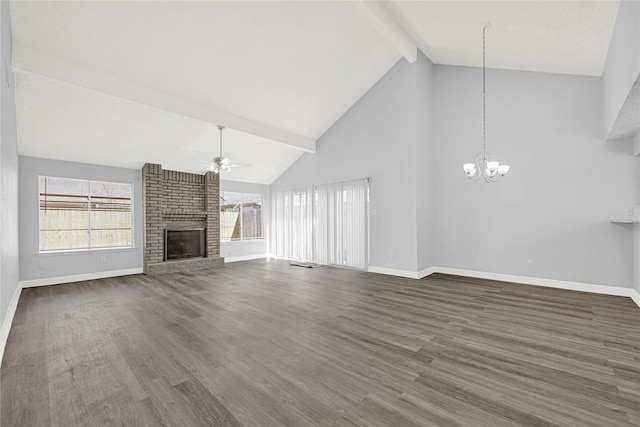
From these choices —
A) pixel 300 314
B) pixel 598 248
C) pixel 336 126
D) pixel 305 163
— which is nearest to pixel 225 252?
pixel 305 163

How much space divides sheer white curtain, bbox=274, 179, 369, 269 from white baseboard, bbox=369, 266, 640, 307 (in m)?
0.84

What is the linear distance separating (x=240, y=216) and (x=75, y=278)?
13.9 ft

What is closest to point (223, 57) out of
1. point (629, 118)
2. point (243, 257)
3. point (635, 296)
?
point (629, 118)

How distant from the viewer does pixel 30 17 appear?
3223 mm

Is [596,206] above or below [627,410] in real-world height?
above

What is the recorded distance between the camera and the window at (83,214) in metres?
5.78

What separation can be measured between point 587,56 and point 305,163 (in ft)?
19.6

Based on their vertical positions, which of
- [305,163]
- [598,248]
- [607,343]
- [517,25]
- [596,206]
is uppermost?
[517,25]

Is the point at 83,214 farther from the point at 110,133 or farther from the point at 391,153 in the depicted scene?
the point at 391,153

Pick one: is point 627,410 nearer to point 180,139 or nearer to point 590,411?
point 590,411

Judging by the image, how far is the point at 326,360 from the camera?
2.47m

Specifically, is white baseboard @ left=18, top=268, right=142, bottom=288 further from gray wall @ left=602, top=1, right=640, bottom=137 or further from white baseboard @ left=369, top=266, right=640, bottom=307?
gray wall @ left=602, top=1, right=640, bottom=137

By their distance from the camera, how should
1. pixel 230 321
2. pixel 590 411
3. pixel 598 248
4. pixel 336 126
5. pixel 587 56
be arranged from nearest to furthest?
pixel 590 411 < pixel 230 321 < pixel 587 56 < pixel 598 248 < pixel 336 126

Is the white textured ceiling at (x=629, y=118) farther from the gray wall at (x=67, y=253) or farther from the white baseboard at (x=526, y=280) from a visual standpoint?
the gray wall at (x=67, y=253)
